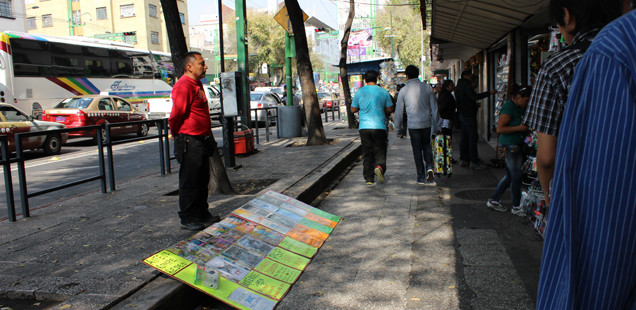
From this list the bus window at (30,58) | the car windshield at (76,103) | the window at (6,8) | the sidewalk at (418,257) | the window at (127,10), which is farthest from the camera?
the window at (127,10)

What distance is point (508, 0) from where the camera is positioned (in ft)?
28.0

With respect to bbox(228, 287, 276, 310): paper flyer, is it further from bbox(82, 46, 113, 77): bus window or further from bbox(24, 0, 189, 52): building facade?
bbox(24, 0, 189, 52): building facade

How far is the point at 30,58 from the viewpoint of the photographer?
20625mm

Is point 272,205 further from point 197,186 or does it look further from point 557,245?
point 557,245

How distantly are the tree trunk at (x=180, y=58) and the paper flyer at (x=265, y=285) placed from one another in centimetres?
323

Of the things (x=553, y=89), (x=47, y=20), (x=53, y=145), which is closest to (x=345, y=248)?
(x=553, y=89)

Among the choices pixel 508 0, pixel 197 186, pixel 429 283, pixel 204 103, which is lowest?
pixel 429 283

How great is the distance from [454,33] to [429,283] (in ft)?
37.7

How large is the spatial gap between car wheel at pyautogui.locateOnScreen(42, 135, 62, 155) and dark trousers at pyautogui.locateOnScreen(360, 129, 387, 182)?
9159 millimetres

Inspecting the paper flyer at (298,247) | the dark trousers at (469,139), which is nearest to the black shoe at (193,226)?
the paper flyer at (298,247)

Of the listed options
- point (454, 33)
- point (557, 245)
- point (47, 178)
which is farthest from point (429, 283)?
point (454, 33)

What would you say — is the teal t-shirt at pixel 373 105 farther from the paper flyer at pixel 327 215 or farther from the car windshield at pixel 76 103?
the car windshield at pixel 76 103

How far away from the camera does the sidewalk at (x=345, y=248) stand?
12.4 feet

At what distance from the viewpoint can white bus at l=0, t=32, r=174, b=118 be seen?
65.3 feet
